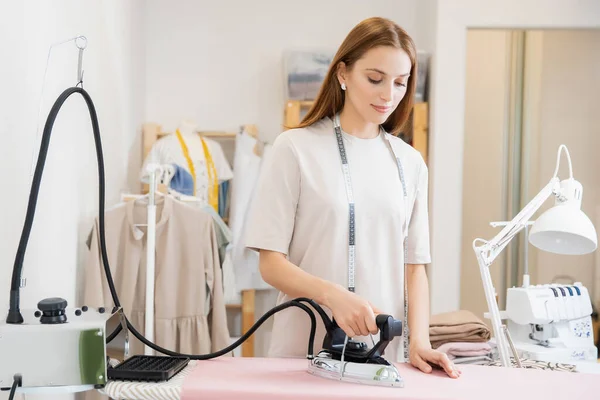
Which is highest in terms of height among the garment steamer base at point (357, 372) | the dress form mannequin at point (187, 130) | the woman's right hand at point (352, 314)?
the dress form mannequin at point (187, 130)

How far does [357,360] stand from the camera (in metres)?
1.21

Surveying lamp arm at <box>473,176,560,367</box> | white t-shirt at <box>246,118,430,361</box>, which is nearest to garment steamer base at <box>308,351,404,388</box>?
white t-shirt at <box>246,118,430,361</box>

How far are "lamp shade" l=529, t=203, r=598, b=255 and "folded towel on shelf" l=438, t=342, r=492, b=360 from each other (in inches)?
15.4

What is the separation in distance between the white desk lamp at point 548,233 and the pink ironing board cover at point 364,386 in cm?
46

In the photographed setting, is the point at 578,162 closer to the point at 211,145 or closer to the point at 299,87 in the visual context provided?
the point at 299,87

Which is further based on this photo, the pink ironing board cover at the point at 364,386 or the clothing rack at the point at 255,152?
the clothing rack at the point at 255,152

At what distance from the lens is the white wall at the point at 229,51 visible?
3.73m

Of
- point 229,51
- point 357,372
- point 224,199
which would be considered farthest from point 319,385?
point 229,51

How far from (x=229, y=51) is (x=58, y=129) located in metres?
1.88

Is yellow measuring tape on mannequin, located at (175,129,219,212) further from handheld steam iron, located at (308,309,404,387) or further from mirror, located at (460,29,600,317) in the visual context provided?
handheld steam iron, located at (308,309,404,387)

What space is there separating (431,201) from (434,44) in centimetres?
71

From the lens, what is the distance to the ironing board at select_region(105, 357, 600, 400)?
1104 millimetres

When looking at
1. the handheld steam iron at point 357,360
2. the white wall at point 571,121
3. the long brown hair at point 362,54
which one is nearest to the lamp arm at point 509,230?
the long brown hair at point 362,54

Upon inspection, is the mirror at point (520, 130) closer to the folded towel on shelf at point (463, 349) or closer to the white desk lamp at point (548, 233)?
the folded towel on shelf at point (463, 349)
